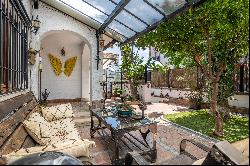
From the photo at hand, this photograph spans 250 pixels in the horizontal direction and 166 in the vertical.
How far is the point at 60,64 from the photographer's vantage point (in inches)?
534

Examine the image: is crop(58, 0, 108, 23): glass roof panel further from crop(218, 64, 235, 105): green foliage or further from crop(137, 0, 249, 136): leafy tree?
crop(218, 64, 235, 105): green foliage

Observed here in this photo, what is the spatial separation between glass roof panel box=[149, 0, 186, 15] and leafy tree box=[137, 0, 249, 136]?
0.35m

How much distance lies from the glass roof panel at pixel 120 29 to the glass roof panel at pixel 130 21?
47 centimetres

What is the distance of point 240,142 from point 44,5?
917 centimetres

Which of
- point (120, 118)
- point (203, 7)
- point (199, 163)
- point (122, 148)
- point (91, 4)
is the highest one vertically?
point (91, 4)

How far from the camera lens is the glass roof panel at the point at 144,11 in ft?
21.3

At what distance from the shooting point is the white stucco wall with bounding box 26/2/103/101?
28.4ft

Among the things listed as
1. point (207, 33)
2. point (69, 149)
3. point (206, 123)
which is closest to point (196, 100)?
point (206, 123)

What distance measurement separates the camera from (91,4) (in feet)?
25.8

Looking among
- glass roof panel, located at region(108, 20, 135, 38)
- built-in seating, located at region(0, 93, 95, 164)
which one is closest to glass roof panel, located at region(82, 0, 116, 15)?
glass roof panel, located at region(108, 20, 135, 38)

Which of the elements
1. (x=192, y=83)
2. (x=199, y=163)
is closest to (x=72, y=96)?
(x=192, y=83)

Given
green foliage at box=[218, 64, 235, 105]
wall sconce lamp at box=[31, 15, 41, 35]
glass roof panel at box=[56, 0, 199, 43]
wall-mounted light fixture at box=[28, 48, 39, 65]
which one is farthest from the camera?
green foliage at box=[218, 64, 235, 105]

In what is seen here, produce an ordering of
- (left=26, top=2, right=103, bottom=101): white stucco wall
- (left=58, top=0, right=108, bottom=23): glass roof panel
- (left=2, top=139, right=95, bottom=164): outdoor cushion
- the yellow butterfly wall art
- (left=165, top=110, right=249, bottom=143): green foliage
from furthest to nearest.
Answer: the yellow butterfly wall art < (left=26, top=2, right=103, bottom=101): white stucco wall < (left=58, top=0, right=108, bottom=23): glass roof panel < (left=165, top=110, right=249, bottom=143): green foliage < (left=2, top=139, right=95, bottom=164): outdoor cushion

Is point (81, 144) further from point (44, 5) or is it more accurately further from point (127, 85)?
point (127, 85)
